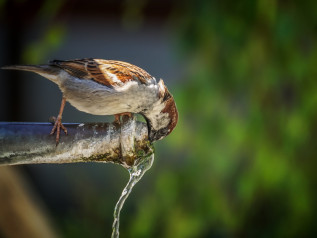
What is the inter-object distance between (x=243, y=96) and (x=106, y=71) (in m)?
0.85

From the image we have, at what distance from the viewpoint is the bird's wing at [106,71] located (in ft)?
4.37

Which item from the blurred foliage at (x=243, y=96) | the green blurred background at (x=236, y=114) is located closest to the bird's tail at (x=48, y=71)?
the green blurred background at (x=236, y=114)

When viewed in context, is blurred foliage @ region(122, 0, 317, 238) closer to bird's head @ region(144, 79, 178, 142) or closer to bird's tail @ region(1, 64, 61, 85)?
bird's tail @ region(1, 64, 61, 85)

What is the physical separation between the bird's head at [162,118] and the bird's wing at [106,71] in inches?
5.5

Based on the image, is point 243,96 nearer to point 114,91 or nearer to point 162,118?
point 114,91

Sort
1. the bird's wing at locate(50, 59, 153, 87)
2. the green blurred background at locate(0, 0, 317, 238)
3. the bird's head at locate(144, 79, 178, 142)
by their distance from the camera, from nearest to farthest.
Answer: the bird's head at locate(144, 79, 178, 142)
the bird's wing at locate(50, 59, 153, 87)
the green blurred background at locate(0, 0, 317, 238)

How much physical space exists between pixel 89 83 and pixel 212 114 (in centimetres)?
78

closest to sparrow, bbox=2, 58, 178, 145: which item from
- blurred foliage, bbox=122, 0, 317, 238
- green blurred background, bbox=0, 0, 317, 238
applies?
green blurred background, bbox=0, 0, 317, 238

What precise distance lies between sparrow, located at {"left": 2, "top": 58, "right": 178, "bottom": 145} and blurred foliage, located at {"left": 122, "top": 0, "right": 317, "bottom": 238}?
69 centimetres

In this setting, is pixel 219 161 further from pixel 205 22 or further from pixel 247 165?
pixel 205 22

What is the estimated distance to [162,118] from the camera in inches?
43.9

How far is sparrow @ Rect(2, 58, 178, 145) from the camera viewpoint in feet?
3.70

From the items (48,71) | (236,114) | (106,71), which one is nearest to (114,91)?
(106,71)

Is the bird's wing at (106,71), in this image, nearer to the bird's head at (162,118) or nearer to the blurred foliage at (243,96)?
the bird's head at (162,118)
